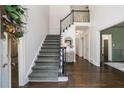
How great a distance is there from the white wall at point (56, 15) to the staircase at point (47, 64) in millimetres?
2808

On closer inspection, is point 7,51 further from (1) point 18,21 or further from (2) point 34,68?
(2) point 34,68

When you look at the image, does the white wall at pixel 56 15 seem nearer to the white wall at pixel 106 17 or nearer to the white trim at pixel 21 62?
the white wall at pixel 106 17

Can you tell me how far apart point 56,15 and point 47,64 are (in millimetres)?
5975

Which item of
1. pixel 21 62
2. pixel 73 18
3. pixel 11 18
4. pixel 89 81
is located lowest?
pixel 89 81

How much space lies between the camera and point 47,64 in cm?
766

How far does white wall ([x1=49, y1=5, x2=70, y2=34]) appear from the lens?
12820 mm

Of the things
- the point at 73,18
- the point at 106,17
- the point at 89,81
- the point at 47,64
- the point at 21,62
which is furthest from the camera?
the point at 73,18

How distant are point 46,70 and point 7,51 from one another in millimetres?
3495

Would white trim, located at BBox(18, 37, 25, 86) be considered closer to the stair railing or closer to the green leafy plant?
the green leafy plant

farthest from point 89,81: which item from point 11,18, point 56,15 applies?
point 56,15

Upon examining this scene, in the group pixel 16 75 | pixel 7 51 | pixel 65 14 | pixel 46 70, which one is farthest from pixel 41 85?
pixel 65 14

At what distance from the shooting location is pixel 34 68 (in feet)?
23.5

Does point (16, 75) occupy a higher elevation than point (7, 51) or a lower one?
lower

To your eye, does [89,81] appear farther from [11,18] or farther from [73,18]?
[73,18]
